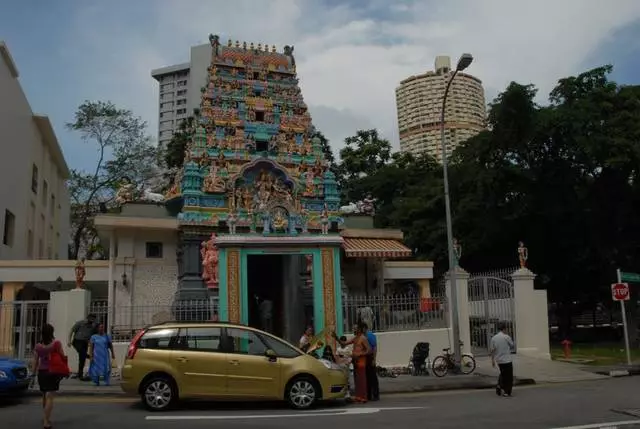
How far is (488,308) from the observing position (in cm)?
2014

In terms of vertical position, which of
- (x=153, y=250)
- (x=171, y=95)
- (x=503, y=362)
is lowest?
(x=503, y=362)

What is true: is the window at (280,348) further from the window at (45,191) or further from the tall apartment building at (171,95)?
the tall apartment building at (171,95)

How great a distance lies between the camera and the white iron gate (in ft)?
66.0

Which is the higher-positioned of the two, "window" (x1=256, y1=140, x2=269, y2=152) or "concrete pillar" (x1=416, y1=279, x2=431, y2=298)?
"window" (x1=256, y1=140, x2=269, y2=152)

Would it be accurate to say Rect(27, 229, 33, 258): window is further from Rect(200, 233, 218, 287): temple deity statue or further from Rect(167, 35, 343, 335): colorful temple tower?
Rect(200, 233, 218, 287): temple deity statue

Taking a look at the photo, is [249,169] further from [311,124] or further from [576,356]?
[576,356]

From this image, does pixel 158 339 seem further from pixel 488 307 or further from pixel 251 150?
pixel 251 150

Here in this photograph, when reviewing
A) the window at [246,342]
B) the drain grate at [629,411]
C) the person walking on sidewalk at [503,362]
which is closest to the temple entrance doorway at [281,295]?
the person walking on sidewalk at [503,362]

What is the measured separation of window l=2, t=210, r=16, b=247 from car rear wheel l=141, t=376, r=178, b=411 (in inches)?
690

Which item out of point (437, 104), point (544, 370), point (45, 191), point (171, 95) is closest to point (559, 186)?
point (437, 104)

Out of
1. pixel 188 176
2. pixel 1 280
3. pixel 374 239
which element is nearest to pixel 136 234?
pixel 188 176

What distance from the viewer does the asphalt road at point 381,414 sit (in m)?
9.30

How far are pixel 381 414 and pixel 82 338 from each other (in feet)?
26.0

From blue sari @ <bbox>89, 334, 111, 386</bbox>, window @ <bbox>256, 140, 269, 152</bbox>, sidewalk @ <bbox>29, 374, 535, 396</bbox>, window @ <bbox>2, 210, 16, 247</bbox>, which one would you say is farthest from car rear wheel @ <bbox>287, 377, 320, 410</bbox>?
window @ <bbox>2, 210, 16, 247</bbox>
